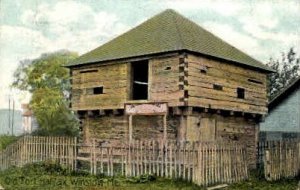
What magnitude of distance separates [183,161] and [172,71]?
14.8 feet

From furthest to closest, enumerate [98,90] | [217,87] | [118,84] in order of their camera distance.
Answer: [98,90] → [118,84] → [217,87]

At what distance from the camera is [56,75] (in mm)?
39094

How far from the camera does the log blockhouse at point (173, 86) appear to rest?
18.6 meters

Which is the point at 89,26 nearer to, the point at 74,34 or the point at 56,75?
the point at 74,34

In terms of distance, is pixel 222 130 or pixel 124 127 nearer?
pixel 222 130

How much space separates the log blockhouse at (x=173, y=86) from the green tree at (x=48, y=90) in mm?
16158

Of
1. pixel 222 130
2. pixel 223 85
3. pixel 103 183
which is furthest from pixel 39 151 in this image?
pixel 223 85

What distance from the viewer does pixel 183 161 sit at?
15195mm

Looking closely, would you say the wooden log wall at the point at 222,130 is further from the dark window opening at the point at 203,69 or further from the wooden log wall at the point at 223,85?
the dark window opening at the point at 203,69

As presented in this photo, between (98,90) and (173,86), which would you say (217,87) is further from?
(98,90)

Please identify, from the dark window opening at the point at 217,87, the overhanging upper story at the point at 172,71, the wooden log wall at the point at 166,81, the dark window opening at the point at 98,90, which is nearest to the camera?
the wooden log wall at the point at 166,81

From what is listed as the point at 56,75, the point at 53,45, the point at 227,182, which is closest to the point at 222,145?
the point at 227,182

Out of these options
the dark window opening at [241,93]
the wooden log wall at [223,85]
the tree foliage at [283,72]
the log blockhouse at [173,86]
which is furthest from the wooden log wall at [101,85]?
the tree foliage at [283,72]

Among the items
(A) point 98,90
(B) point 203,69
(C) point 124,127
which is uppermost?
(B) point 203,69
